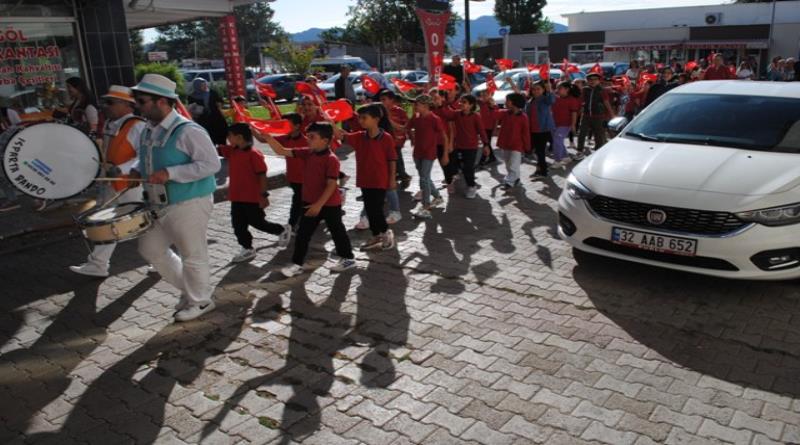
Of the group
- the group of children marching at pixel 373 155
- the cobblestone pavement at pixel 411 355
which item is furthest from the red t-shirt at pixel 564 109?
the cobblestone pavement at pixel 411 355

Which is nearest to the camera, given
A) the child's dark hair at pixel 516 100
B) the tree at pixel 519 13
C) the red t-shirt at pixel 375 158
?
the red t-shirt at pixel 375 158

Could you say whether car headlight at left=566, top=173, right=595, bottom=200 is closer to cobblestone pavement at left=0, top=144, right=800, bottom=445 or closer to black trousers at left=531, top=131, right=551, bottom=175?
cobblestone pavement at left=0, top=144, right=800, bottom=445

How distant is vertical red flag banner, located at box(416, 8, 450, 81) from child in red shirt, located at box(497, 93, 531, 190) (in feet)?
15.3

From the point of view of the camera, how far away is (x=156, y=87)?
15.0ft

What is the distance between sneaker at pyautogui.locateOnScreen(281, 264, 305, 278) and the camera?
19.8 ft

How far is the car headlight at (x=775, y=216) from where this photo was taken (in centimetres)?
471

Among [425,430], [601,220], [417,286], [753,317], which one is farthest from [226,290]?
[753,317]

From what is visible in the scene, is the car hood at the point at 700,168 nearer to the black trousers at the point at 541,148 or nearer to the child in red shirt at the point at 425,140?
the child in red shirt at the point at 425,140

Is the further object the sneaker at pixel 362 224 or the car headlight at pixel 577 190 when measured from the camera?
the sneaker at pixel 362 224

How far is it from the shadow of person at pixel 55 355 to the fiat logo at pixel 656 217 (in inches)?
172

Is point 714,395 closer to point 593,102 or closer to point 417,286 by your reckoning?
point 417,286

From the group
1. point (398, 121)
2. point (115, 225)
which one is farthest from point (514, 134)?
point (115, 225)

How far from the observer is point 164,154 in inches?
184

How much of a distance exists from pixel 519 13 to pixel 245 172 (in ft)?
266
